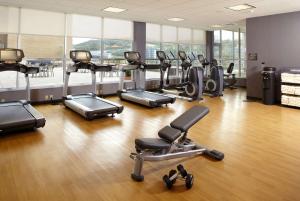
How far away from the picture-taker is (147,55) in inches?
374

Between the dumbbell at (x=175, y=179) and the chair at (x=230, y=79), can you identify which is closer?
the dumbbell at (x=175, y=179)

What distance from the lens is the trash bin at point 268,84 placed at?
7.00 m

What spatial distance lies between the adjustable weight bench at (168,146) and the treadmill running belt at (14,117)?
95.5 inches

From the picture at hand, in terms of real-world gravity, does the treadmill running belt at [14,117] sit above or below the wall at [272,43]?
below

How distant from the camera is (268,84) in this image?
7039 mm

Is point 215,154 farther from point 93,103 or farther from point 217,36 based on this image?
point 217,36

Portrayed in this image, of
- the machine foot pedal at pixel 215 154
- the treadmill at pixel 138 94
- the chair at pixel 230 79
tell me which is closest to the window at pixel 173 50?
the chair at pixel 230 79

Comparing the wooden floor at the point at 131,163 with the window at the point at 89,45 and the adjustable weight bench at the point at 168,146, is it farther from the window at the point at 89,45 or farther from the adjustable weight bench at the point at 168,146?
the window at the point at 89,45

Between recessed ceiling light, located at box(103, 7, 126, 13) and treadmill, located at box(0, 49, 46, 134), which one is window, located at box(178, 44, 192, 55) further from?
treadmill, located at box(0, 49, 46, 134)

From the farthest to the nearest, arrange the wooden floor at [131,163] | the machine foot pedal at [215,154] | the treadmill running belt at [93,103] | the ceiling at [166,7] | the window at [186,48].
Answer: the window at [186,48], the ceiling at [166,7], the treadmill running belt at [93,103], the machine foot pedal at [215,154], the wooden floor at [131,163]

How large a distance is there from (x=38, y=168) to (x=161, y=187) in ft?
5.06

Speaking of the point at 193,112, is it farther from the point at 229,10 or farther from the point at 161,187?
the point at 229,10

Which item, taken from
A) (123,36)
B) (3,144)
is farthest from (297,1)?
(3,144)

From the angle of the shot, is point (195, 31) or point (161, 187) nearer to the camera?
point (161, 187)
